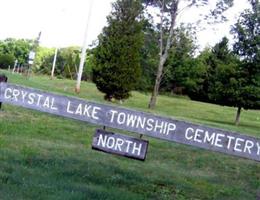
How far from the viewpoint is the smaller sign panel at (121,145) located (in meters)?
6.98

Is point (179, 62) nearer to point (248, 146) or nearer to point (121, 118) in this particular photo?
point (121, 118)

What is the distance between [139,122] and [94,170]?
2.23 meters

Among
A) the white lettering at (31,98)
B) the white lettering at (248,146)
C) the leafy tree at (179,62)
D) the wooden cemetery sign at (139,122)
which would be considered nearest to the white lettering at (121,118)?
the wooden cemetery sign at (139,122)

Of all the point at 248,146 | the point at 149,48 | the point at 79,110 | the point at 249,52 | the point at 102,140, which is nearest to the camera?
the point at 248,146

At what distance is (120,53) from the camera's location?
29.2 metres

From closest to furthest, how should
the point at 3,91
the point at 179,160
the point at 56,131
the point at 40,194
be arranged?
1. the point at 40,194
2. the point at 3,91
3. the point at 179,160
4. the point at 56,131

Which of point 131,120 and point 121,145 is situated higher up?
point 131,120

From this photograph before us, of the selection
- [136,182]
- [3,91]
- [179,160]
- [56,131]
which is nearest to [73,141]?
[56,131]

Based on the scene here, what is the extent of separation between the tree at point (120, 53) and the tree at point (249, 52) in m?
5.88

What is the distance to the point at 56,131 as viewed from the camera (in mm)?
12617

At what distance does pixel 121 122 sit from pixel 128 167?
2.83 m

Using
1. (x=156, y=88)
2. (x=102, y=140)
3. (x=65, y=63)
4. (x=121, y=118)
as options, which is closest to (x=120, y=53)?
(x=156, y=88)

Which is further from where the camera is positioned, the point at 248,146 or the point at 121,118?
the point at 121,118

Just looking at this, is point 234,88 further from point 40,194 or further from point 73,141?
point 40,194
